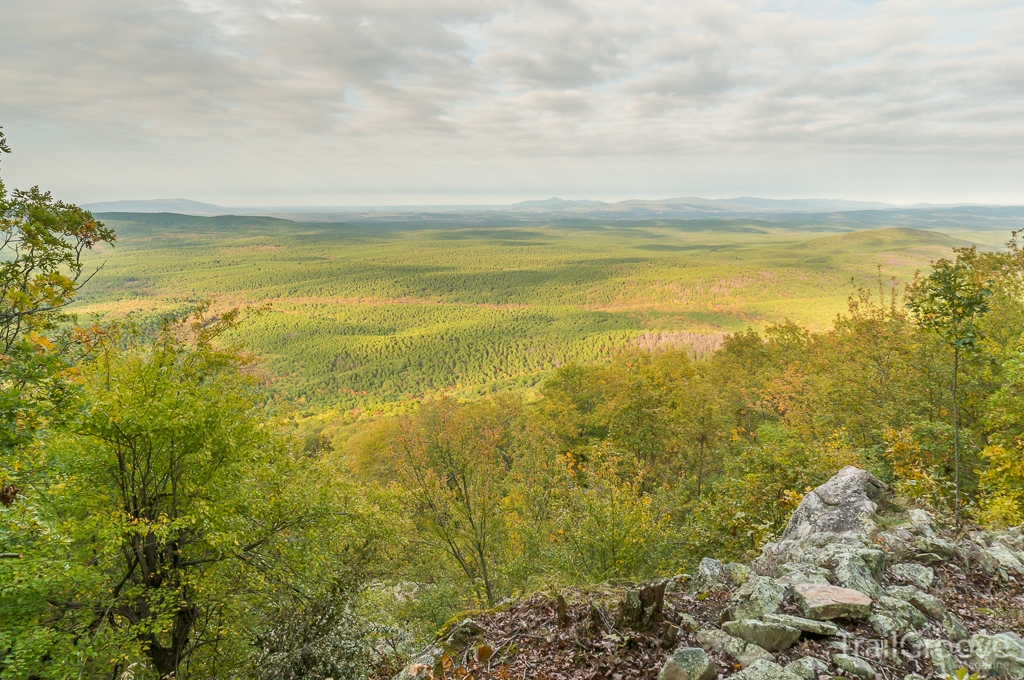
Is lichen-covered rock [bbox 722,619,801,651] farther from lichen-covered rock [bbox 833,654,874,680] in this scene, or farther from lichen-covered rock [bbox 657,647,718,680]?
lichen-covered rock [bbox 657,647,718,680]

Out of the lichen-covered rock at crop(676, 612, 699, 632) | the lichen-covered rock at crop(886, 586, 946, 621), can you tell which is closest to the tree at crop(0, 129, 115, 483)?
the lichen-covered rock at crop(676, 612, 699, 632)

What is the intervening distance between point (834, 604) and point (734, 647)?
1.73 m

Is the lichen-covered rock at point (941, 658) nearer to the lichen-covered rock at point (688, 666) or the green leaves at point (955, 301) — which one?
the lichen-covered rock at point (688, 666)

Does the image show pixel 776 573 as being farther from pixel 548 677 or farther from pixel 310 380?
pixel 310 380

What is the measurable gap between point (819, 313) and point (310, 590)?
737 ft

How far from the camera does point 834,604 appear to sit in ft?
22.5

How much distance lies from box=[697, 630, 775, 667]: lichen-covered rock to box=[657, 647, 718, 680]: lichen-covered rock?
41 cm

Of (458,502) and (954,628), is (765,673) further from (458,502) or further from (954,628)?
(458,502)

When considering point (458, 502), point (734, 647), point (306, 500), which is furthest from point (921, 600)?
point (458, 502)

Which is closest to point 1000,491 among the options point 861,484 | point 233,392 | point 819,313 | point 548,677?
point 861,484

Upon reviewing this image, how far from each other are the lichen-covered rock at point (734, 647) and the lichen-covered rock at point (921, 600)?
2.69 meters

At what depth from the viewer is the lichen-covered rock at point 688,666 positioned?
6.24 metres

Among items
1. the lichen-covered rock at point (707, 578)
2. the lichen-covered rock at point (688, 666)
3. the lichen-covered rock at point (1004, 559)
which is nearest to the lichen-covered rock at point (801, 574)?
the lichen-covered rock at point (707, 578)

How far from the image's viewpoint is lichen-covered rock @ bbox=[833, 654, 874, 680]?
229 inches
